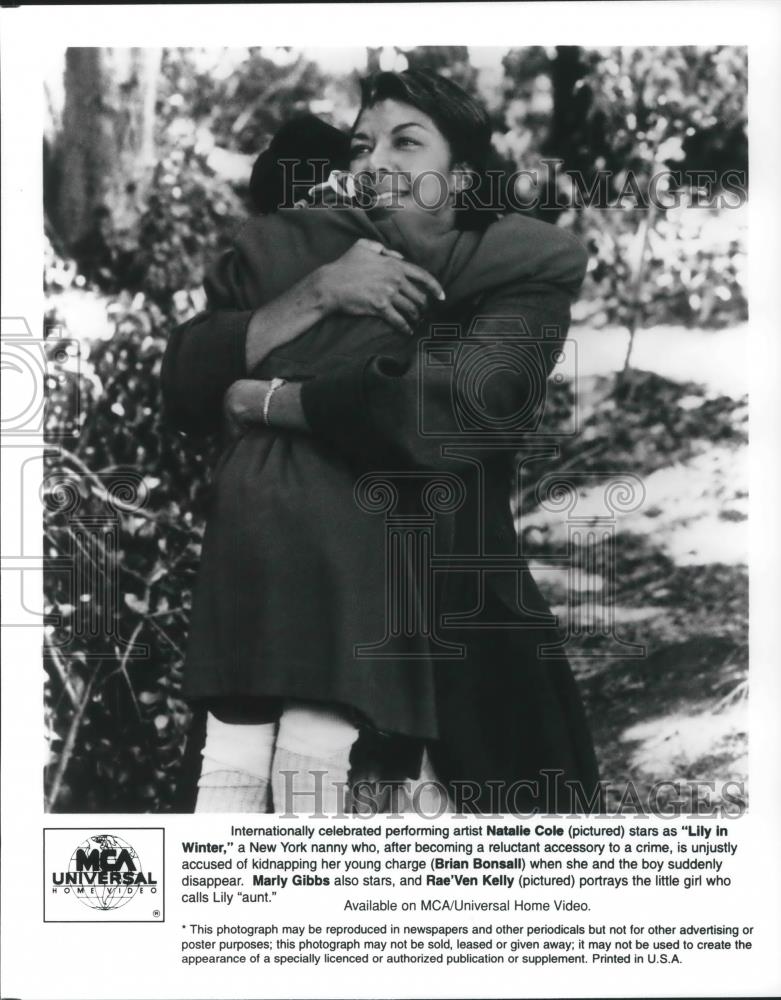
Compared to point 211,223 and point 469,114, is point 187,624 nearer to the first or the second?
point 211,223

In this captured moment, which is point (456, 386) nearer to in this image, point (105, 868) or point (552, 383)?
point (552, 383)

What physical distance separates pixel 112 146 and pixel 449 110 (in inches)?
38.3

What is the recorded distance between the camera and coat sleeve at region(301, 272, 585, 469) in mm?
3834

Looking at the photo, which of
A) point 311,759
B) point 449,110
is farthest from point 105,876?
point 449,110

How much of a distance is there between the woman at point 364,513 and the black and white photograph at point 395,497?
0.03 ft

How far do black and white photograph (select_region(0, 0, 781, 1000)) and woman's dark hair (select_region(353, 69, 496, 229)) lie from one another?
0.01 meters

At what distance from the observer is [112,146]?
4043 mm

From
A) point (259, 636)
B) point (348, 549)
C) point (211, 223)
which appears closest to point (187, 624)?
point (259, 636)

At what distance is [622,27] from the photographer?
3.99 m

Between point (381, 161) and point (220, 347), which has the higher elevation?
point (381, 161)

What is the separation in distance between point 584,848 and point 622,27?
232 centimetres
